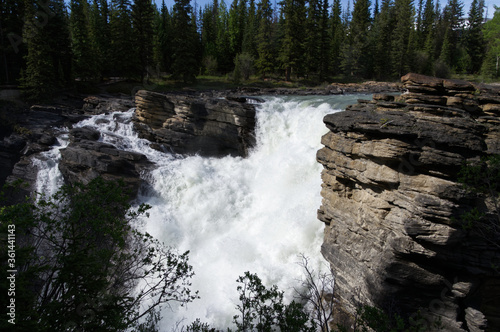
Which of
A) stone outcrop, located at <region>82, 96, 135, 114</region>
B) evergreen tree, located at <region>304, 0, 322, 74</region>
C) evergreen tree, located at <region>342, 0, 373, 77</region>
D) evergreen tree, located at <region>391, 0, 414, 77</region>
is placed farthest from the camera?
evergreen tree, located at <region>342, 0, 373, 77</region>

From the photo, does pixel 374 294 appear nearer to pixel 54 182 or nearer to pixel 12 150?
pixel 54 182

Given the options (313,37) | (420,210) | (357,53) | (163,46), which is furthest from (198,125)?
(357,53)

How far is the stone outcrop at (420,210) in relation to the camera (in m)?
8.58

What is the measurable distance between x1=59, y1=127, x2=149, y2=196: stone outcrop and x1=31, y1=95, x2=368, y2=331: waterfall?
0.97 metres

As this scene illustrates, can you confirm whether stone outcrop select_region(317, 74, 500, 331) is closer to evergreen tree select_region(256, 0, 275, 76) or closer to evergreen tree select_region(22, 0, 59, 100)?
evergreen tree select_region(22, 0, 59, 100)

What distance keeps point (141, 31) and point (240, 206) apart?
29466 millimetres

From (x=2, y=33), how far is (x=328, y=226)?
32498mm

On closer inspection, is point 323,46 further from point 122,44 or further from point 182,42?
point 122,44

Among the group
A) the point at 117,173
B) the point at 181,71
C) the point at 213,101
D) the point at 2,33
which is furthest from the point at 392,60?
the point at 2,33

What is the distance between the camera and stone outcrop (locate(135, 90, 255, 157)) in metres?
20.4

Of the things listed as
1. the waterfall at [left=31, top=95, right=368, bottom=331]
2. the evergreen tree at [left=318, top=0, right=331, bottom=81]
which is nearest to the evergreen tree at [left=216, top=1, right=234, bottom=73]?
the evergreen tree at [left=318, top=0, right=331, bottom=81]

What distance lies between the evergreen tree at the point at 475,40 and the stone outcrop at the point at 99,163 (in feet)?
182

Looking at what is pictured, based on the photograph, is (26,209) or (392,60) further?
(392,60)

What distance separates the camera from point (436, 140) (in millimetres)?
Result: 8711
